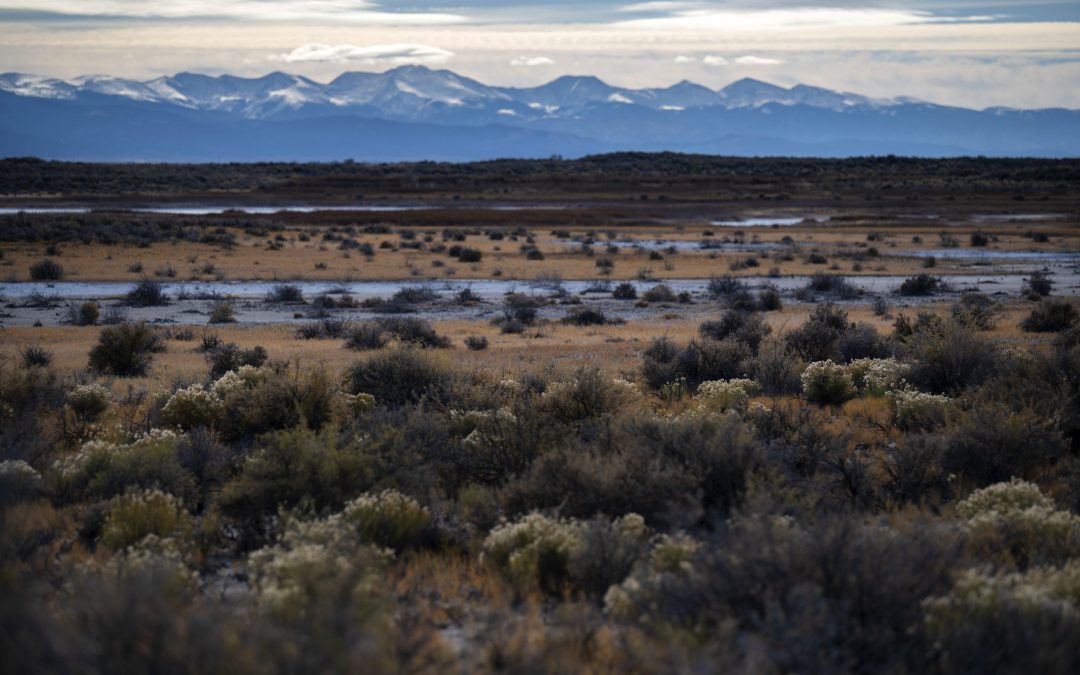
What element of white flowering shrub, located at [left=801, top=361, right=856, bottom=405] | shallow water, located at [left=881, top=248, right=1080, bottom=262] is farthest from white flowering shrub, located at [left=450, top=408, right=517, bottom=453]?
shallow water, located at [left=881, top=248, right=1080, bottom=262]

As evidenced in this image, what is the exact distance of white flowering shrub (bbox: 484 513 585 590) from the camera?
696 cm

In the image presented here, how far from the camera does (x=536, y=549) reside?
707 cm

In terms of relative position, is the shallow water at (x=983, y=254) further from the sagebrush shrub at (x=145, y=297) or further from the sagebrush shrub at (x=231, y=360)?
the sagebrush shrub at (x=231, y=360)

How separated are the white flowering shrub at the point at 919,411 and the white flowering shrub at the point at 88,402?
1032 centimetres

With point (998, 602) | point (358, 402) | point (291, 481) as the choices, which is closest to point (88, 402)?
point (358, 402)

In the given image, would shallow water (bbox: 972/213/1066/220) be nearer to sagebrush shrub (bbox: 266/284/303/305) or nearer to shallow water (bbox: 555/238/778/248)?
shallow water (bbox: 555/238/778/248)

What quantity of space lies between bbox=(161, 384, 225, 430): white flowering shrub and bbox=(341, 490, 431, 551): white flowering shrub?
502 cm

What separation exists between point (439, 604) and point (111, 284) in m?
35.1

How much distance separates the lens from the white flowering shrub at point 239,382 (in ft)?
41.5

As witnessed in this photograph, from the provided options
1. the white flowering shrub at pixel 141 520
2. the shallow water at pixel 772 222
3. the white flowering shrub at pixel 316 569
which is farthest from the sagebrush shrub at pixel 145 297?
the shallow water at pixel 772 222

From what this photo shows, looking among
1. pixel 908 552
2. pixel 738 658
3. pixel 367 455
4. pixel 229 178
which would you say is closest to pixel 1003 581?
pixel 908 552

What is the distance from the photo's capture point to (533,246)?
5397 centimetres

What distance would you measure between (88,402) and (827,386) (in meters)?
10.2

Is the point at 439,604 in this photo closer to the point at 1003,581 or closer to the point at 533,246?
the point at 1003,581
